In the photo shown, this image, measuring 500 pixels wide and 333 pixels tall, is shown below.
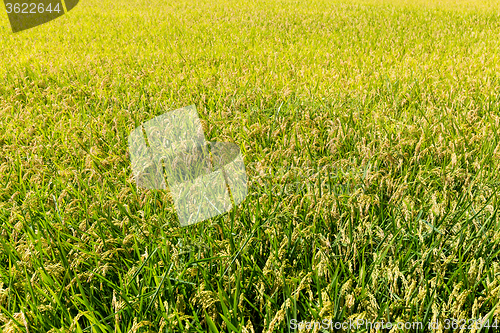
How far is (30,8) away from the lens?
12.0 metres

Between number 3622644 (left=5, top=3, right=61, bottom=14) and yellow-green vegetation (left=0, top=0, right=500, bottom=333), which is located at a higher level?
number 3622644 (left=5, top=3, right=61, bottom=14)

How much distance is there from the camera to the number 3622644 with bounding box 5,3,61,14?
37.2ft

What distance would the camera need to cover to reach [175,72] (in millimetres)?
4750

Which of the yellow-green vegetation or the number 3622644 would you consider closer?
the yellow-green vegetation

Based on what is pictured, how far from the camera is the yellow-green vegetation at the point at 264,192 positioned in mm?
1388

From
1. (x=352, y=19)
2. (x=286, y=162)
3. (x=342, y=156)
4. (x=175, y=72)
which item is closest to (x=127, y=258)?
A: (x=286, y=162)

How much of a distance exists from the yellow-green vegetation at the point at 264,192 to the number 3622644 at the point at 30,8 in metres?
5.99

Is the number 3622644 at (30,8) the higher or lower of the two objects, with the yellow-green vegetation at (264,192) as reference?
higher

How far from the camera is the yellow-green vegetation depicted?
1388 mm

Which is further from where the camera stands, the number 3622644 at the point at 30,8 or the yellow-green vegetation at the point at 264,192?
the number 3622644 at the point at 30,8

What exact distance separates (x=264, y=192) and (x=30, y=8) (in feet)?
42.9

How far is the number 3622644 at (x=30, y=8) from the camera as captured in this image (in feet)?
37.2

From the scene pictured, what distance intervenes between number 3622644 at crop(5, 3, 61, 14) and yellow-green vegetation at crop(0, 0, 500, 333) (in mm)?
5988

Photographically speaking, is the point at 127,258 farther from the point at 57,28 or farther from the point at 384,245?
the point at 57,28
